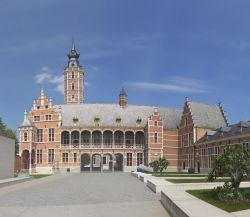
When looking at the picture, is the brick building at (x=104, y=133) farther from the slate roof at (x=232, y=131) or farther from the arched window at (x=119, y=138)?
the slate roof at (x=232, y=131)

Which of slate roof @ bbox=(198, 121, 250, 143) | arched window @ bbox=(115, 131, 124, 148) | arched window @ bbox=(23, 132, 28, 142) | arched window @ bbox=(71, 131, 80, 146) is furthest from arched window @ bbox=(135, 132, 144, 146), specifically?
arched window @ bbox=(23, 132, 28, 142)

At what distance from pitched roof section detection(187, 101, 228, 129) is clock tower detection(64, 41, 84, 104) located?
44979 mm

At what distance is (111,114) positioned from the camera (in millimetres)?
78375

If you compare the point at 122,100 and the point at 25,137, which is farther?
the point at 122,100

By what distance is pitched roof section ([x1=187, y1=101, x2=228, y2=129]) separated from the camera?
68.3 metres

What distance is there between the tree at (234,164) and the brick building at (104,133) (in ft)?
171

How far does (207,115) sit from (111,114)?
1704 centimetres

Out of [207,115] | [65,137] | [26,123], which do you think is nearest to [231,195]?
[207,115]

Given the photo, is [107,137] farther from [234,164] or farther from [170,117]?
[234,164]

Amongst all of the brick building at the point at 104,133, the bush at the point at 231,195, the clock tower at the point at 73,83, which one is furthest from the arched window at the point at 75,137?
the bush at the point at 231,195

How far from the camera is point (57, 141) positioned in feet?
246

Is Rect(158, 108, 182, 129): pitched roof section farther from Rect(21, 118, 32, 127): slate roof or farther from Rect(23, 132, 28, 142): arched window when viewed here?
Rect(23, 132, 28, 142): arched window

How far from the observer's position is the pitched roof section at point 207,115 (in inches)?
2691

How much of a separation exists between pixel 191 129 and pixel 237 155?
2000 inches
